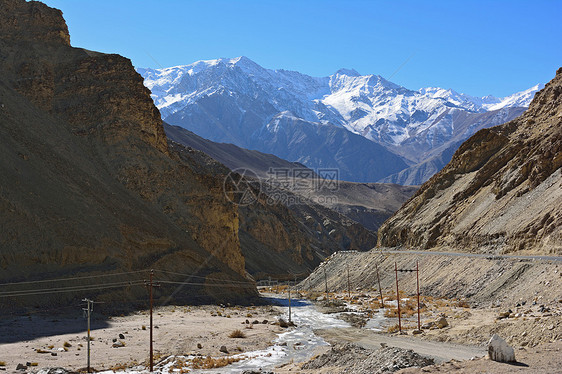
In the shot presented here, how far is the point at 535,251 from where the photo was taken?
46.8 meters

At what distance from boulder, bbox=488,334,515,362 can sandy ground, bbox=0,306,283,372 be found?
17.2 metres

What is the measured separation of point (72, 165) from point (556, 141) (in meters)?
47.7

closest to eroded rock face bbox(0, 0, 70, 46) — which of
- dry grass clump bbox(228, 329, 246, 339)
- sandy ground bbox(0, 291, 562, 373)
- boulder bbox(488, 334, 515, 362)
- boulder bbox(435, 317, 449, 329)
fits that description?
sandy ground bbox(0, 291, 562, 373)

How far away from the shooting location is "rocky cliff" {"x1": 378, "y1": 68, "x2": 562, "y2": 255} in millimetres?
50219

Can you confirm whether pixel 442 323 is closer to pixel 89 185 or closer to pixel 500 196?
pixel 500 196

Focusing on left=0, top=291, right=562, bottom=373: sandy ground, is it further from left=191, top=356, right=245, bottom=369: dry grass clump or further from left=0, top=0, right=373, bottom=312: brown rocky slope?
left=0, top=0, right=373, bottom=312: brown rocky slope

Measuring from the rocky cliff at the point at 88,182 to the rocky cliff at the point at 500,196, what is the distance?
23528mm

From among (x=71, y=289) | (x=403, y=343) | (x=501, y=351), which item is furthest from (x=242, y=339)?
(x=501, y=351)

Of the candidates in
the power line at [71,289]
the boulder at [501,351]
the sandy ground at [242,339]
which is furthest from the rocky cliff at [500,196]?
the power line at [71,289]

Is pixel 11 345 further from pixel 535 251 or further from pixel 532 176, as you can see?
pixel 532 176


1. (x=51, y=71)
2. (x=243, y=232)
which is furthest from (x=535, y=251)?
(x=243, y=232)

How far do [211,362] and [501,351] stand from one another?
1519 centimetres

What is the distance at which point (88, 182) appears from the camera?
55.8 m

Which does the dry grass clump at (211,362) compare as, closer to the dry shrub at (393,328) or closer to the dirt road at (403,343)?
the dirt road at (403,343)
